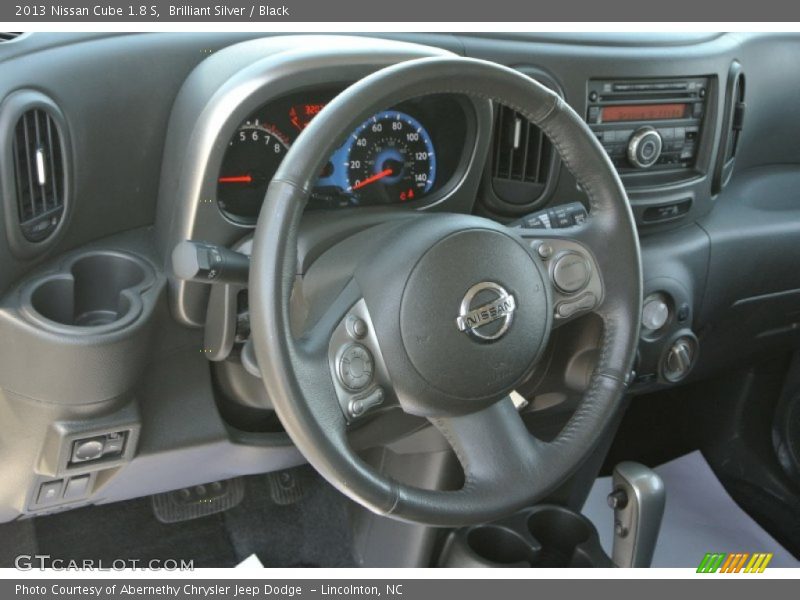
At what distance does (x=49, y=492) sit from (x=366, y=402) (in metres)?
0.62

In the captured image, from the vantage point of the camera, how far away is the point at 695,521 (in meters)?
2.36

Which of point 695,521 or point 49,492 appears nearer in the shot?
point 49,492

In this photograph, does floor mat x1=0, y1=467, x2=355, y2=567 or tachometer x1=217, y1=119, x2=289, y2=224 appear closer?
tachometer x1=217, y1=119, x2=289, y2=224

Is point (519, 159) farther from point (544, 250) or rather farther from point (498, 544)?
point (498, 544)

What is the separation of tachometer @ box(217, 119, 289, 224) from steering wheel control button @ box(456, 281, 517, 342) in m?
0.40

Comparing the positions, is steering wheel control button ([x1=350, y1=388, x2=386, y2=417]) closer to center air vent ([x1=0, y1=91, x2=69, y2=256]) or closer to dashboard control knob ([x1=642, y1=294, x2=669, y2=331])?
center air vent ([x1=0, y1=91, x2=69, y2=256])

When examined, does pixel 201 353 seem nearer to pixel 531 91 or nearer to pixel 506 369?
pixel 506 369

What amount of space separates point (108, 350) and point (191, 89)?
1.29 ft

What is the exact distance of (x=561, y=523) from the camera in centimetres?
190

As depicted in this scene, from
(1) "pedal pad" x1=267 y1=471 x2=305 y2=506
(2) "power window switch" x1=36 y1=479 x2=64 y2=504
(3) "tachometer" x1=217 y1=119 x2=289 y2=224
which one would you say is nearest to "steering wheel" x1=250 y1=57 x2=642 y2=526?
(3) "tachometer" x1=217 y1=119 x2=289 y2=224

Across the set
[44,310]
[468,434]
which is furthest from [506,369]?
[44,310]

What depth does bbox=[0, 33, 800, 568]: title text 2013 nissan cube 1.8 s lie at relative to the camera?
1.18 m

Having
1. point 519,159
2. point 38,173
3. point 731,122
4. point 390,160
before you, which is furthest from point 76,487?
point 731,122

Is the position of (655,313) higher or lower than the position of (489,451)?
lower
